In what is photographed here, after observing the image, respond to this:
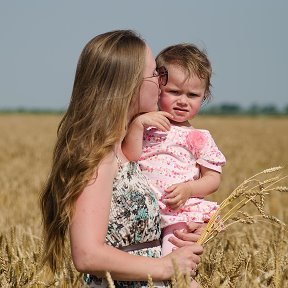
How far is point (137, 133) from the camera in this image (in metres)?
3.03

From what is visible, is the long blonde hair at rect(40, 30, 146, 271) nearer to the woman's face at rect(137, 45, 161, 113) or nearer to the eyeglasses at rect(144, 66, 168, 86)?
the woman's face at rect(137, 45, 161, 113)

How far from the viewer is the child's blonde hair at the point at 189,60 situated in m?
3.39

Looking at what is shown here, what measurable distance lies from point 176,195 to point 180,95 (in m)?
0.51

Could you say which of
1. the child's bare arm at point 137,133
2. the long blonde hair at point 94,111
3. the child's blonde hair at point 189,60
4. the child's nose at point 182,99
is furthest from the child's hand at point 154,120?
the child's blonde hair at point 189,60

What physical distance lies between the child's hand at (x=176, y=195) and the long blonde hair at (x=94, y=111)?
347mm

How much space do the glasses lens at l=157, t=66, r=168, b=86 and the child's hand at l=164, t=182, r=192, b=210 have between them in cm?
44

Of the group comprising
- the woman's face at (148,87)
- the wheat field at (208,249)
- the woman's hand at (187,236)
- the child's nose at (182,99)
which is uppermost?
the woman's face at (148,87)

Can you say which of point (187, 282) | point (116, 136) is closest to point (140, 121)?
point (116, 136)

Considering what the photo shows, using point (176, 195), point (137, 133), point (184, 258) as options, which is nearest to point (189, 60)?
point (137, 133)

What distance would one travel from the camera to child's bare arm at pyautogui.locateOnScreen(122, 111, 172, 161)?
3025mm

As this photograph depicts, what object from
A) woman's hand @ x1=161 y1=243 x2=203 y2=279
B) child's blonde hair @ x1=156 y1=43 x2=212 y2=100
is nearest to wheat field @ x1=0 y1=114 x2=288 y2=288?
woman's hand @ x1=161 y1=243 x2=203 y2=279

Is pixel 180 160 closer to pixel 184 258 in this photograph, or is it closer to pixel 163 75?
pixel 163 75

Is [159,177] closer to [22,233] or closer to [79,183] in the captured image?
[79,183]

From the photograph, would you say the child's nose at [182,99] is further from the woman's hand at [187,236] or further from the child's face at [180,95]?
the woman's hand at [187,236]
